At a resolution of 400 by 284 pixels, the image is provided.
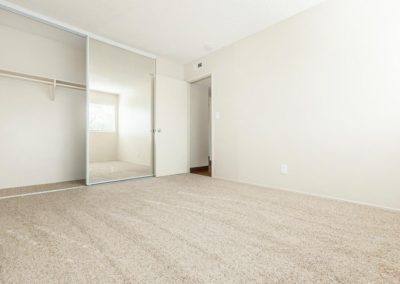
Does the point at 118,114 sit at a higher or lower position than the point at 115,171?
higher

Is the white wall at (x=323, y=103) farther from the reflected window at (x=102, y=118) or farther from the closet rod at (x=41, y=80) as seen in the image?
the closet rod at (x=41, y=80)

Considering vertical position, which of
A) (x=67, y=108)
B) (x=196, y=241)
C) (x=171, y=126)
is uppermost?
(x=67, y=108)

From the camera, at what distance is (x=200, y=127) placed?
4699 millimetres

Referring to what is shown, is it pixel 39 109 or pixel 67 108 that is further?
pixel 67 108

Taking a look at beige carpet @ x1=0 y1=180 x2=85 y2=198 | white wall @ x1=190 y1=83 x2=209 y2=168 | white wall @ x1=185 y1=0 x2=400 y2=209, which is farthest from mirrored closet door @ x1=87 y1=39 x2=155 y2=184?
white wall @ x1=185 y1=0 x2=400 y2=209

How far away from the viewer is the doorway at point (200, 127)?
14.8 ft

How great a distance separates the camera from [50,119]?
3.24m

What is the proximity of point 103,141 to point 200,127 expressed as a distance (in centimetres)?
214

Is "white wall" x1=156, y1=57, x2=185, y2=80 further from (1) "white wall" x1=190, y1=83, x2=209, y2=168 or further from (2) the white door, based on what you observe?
(1) "white wall" x1=190, y1=83, x2=209, y2=168

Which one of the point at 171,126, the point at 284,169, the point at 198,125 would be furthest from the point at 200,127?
the point at 284,169

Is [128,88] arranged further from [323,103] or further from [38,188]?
[323,103]

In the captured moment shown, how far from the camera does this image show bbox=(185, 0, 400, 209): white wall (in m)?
2.05

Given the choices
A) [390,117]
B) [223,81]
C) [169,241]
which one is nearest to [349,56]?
[390,117]

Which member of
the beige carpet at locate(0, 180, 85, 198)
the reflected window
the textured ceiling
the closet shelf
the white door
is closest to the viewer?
the textured ceiling
